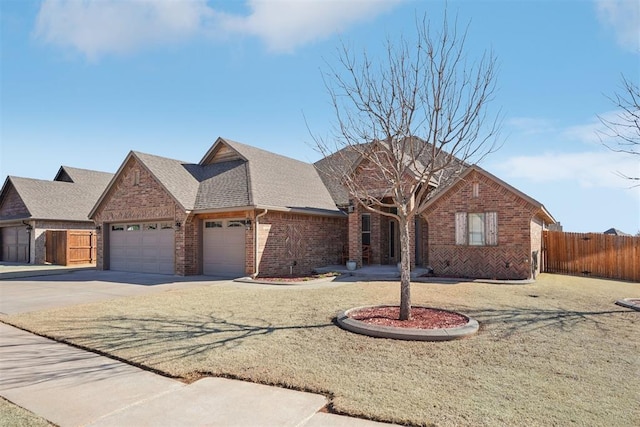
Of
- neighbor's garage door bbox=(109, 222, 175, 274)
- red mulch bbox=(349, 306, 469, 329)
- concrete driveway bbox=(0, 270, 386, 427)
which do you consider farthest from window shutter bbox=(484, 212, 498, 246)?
neighbor's garage door bbox=(109, 222, 175, 274)

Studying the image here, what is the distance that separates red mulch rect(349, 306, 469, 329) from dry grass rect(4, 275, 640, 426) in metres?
0.56

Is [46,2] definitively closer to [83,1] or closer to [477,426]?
[83,1]

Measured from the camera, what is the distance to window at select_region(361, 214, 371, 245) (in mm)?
18797

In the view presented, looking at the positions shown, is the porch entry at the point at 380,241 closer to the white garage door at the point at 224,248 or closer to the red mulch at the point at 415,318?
the white garage door at the point at 224,248

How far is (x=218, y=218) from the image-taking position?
56.0 feet

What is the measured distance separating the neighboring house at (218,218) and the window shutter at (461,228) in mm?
6052

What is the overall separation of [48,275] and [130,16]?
44.6ft

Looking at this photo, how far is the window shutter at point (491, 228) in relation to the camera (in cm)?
1513

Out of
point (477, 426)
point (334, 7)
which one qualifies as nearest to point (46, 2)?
point (334, 7)

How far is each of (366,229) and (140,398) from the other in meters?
15.1

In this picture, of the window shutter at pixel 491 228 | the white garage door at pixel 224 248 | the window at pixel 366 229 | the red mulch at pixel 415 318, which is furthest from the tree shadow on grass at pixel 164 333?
the window at pixel 366 229

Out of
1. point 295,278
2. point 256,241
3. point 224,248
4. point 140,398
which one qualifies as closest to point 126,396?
point 140,398

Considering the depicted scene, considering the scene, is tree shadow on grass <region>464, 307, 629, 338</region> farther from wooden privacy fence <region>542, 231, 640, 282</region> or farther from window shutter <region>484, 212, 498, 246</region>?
wooden privacy fence <region>542, 231, 640, 282</region>

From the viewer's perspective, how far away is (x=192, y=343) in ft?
21.4
